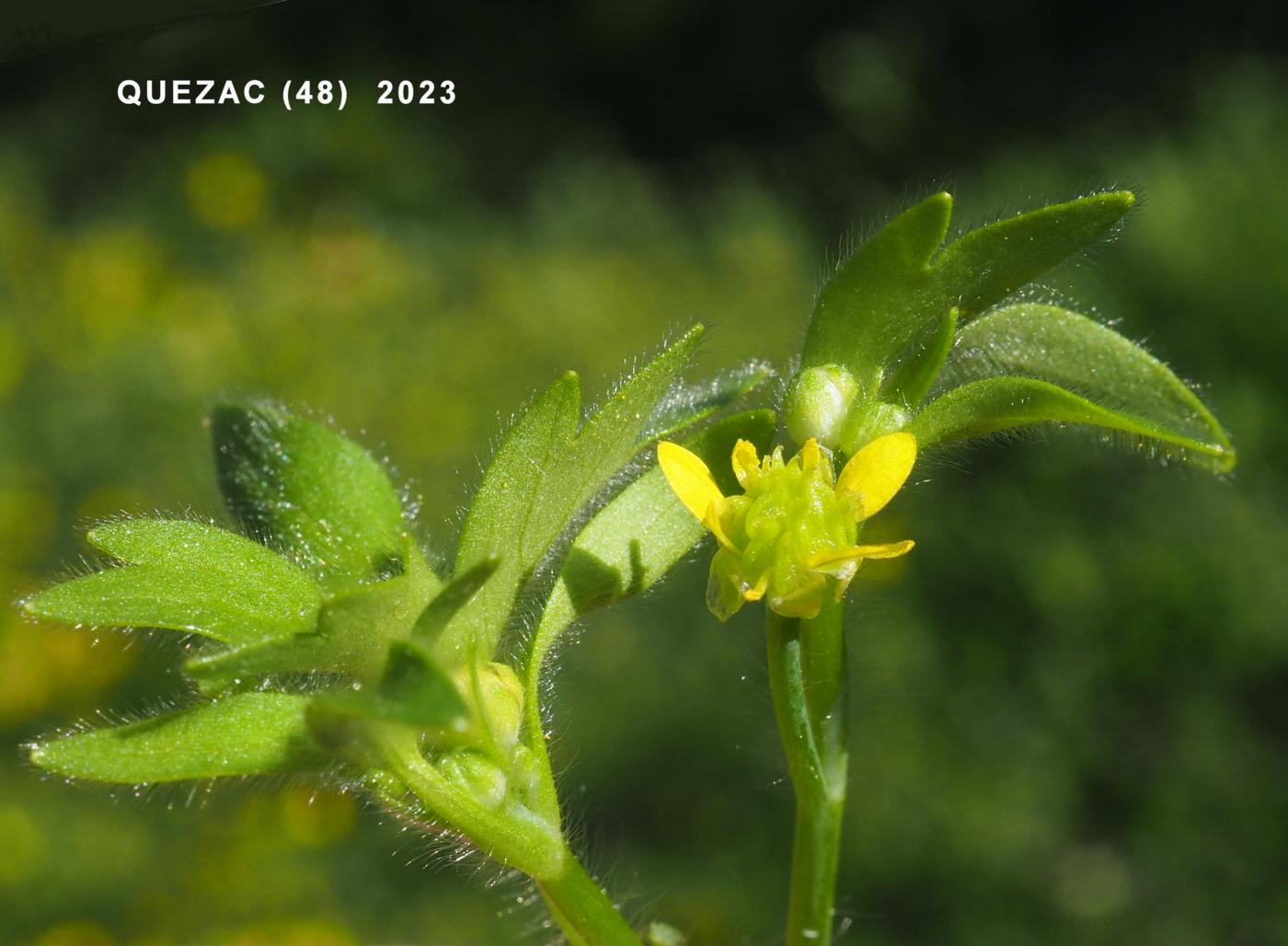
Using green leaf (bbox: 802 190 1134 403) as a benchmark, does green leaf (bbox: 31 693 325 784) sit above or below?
below

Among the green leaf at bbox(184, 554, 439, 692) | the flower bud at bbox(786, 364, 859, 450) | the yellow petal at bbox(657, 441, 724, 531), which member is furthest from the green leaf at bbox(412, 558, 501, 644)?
the flower bud at bbox(786, 364, 859, 450)

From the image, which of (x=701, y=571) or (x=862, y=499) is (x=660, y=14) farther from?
(x=862, y=499)

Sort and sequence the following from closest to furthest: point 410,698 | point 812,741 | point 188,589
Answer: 1. point 410,698
2. point 188,589
3. point 812,741

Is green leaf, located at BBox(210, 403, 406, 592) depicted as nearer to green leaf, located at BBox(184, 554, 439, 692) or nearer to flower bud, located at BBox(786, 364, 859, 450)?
green leaf, located at BBox(184, 554, 439, 692)

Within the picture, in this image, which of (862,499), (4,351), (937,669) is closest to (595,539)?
(862,499)

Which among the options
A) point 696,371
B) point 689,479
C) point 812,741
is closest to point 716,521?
point 689,479

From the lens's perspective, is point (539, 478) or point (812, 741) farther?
point (812, 741)

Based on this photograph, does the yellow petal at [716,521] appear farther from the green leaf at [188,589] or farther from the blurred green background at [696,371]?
the blurred green background at [696,371]

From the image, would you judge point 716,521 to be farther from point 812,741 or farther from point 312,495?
point 312,495
